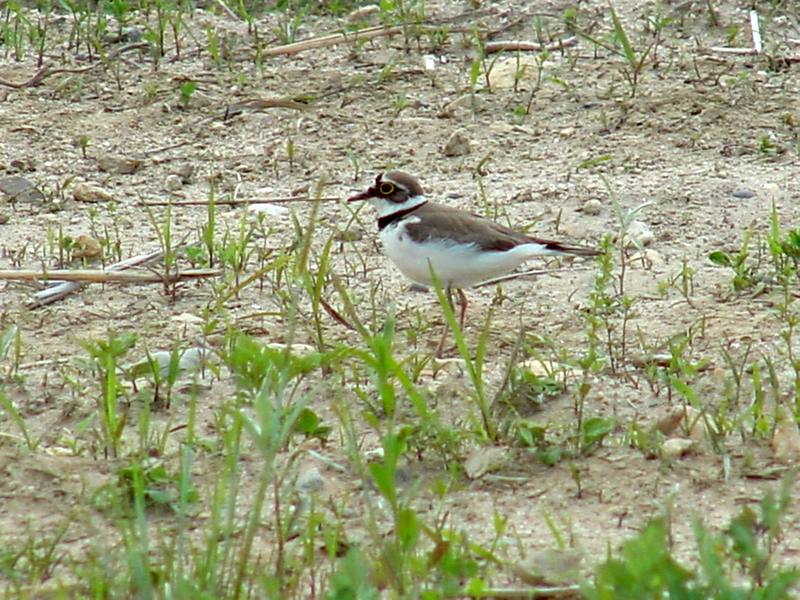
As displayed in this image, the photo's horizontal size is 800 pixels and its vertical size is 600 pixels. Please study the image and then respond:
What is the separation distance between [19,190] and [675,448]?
385 centimetres

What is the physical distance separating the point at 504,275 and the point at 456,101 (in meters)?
2.08

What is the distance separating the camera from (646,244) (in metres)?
6.37

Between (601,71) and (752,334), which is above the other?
(601,71)

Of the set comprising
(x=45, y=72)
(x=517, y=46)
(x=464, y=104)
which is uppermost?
(x=517, y=46)

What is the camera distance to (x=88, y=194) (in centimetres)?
701

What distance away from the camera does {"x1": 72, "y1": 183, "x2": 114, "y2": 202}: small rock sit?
7.01 m

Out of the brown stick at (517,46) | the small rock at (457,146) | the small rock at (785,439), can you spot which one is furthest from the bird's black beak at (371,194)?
the brown stick at (517,46)

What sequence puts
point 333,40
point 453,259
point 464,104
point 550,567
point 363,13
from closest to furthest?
point 550,567 → point 453,259 → point 464,104 → point 333,40 → point 363,13

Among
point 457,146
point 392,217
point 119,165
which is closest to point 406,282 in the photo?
point 392,217

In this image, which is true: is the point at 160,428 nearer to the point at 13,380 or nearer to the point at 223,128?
the point at 13,380

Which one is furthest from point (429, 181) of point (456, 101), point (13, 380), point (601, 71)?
point (13, 380)

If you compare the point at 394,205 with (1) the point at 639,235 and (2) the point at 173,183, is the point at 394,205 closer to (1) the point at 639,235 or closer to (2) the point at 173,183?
(1) the point at 639,235

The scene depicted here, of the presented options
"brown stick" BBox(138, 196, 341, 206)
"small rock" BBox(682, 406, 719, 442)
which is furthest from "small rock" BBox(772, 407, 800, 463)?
"brown stick" BBox(138, 196, 341, 206)

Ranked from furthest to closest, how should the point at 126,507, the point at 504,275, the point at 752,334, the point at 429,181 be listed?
the point at 429,181
the point at 504,275
the point at 752,334
the point at 126,507
